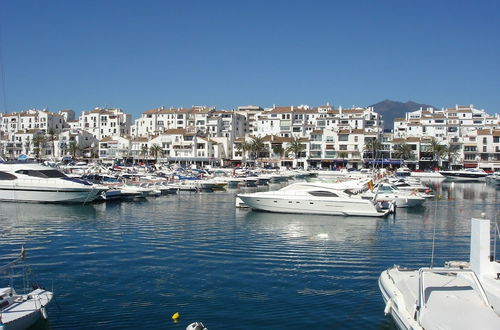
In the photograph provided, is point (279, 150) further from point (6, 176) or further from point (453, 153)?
point (6, 176)

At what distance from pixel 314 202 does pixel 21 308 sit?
26.2 meters

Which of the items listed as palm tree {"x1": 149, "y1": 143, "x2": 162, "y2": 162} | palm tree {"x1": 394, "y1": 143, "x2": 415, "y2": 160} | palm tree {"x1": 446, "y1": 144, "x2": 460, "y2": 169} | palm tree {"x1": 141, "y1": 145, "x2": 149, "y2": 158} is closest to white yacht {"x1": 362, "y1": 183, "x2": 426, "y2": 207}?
palm tree {"x1": 394, "y1": 143, "x2": 415, "y2": 160}

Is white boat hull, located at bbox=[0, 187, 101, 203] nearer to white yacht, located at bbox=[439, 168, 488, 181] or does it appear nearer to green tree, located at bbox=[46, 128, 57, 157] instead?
white yacht, located at bbox=[439, 168, 488, 181]

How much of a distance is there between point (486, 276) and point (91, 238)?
19.5 metres

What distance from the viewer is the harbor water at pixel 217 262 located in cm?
1440

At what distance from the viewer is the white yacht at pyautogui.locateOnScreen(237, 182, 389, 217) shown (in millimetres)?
35375

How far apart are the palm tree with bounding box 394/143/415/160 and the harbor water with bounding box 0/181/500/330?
257 feet

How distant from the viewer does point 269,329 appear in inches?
527

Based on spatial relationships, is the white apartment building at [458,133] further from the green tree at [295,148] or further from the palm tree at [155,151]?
the palm tree at [155,151]

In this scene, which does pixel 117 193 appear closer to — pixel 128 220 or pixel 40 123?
pixel 128 220

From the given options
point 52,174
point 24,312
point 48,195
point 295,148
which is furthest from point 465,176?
point 24,312

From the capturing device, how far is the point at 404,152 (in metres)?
113

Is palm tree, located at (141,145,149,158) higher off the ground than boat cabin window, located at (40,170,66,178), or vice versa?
palm tree, located at (141,145,149,158)

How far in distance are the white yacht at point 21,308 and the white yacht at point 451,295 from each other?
8447mm
